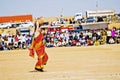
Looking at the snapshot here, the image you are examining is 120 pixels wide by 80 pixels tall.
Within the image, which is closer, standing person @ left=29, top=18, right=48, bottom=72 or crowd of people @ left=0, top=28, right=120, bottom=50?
standing person @ left=29, top=18, right=48, bottom=72

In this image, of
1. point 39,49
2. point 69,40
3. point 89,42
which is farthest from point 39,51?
point 69,40

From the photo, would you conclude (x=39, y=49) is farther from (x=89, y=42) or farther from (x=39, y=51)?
(x=89, y=42)

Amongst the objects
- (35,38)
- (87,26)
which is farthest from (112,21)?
(35,38)

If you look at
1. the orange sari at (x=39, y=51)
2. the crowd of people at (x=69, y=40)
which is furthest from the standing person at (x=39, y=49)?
the crowd of people at (x=69, y=40)

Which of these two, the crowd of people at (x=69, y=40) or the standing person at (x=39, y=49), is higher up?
the standing person at (x=39, y=49)

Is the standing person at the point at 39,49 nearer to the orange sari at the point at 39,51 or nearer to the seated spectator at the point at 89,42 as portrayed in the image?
the orange sari at the point at 39,51

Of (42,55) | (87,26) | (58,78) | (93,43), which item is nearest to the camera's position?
(58,78)

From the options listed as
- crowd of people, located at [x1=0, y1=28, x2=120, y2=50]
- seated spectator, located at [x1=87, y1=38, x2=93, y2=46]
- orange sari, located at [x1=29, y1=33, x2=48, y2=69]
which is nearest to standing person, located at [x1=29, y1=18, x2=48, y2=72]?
orange sari, located at [x1=29, y1=33, x2=48, y2=69]

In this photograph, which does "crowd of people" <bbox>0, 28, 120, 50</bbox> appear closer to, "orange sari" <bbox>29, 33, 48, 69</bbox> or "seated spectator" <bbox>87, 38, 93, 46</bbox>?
"seated spectator" <bbox>87, 38, 93, 46</bbox>

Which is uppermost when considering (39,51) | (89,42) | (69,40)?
(39,51)

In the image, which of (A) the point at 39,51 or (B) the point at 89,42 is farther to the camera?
(B) the point at 89,42

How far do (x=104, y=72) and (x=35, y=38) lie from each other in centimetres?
249

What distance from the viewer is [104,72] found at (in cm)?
1152

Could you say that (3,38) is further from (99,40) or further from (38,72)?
(38,72)
